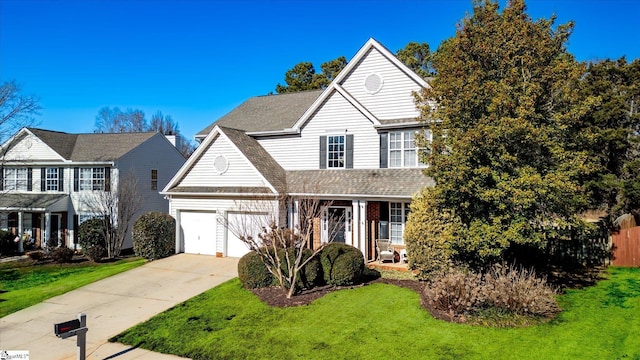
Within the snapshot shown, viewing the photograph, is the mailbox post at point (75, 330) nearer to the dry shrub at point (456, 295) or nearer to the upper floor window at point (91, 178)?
the dry shrub at point (456, 295)

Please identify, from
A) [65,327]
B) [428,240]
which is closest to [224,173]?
[428,240]

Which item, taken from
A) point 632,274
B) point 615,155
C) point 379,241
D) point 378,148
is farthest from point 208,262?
point 615,155

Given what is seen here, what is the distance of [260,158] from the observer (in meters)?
20.2

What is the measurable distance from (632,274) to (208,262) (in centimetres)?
1698

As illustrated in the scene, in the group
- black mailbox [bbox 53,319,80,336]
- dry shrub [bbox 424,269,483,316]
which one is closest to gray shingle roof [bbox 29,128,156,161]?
black mailbox [bbox 53,319,80,336]

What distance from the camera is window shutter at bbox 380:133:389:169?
61.5 feet

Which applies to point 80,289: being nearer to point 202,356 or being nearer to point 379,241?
point 202,356

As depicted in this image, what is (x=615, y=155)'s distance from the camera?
21594 millimetres

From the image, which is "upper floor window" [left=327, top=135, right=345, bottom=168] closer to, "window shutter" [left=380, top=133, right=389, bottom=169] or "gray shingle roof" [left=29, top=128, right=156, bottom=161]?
"window shutter" [left=380, top=133, right=389, bottom=169]

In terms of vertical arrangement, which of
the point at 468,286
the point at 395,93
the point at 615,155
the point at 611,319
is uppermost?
the point at 395,93

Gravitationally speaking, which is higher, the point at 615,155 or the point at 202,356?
the point at 615,155

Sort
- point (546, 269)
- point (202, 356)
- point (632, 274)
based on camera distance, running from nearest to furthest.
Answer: point (202, 356) → point (632, 274) → point (546, 269)

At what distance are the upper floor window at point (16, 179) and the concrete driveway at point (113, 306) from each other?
15719 millimetres

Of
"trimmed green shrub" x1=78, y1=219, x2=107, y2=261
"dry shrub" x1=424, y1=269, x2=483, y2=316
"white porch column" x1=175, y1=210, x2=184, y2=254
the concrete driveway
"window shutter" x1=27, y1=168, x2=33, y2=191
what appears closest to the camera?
the concrete driveway
